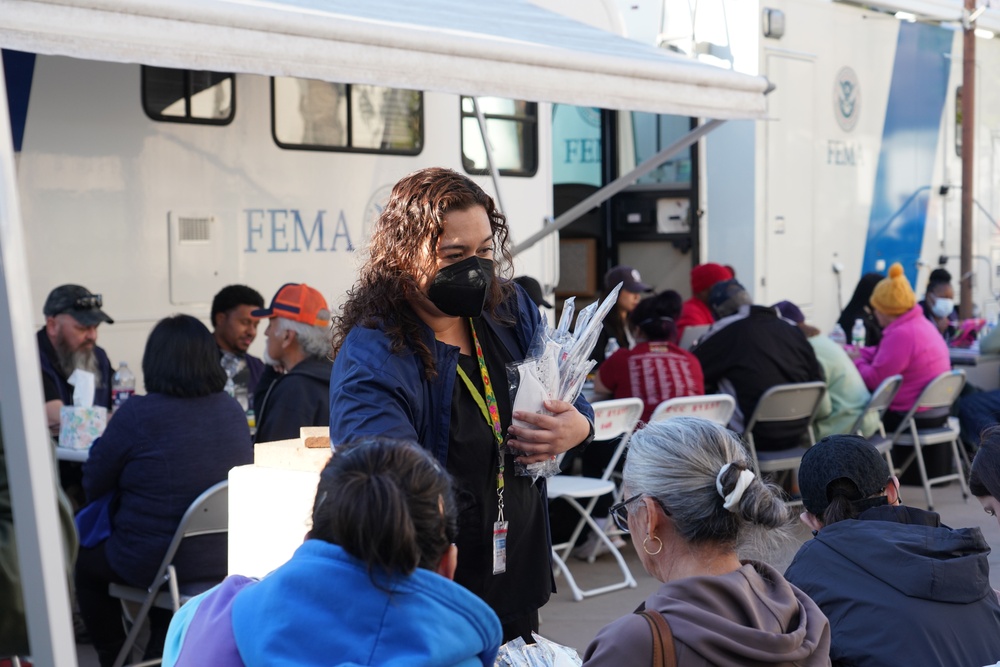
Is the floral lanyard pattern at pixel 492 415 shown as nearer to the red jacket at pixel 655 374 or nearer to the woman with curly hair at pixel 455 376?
the woman with curly hair at pixel 455 376

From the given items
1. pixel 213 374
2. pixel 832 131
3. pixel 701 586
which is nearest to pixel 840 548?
pixel 701 586

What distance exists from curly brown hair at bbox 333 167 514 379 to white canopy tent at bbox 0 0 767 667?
728mm

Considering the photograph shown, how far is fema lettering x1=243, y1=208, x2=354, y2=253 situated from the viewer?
18.1 feet

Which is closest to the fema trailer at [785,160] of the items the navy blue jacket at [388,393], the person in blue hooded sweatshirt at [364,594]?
the navy blue jacket at [388,393]

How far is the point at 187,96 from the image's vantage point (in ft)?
17.4

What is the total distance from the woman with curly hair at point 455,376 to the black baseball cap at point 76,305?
265 centimetres

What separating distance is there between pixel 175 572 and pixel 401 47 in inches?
71.6

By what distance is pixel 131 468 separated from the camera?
3611mm

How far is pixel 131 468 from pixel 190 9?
4.56 feet

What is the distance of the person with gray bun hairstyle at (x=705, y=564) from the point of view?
170cm

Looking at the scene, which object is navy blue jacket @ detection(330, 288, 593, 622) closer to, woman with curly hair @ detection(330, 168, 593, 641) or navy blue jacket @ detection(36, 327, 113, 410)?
woman with curly hair @ detection(330, 168, 593, 641)

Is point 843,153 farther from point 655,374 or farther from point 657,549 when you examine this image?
point 657,549

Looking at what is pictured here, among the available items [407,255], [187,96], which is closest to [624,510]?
[407,255]

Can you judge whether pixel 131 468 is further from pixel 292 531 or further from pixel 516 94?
pixel 516 94
